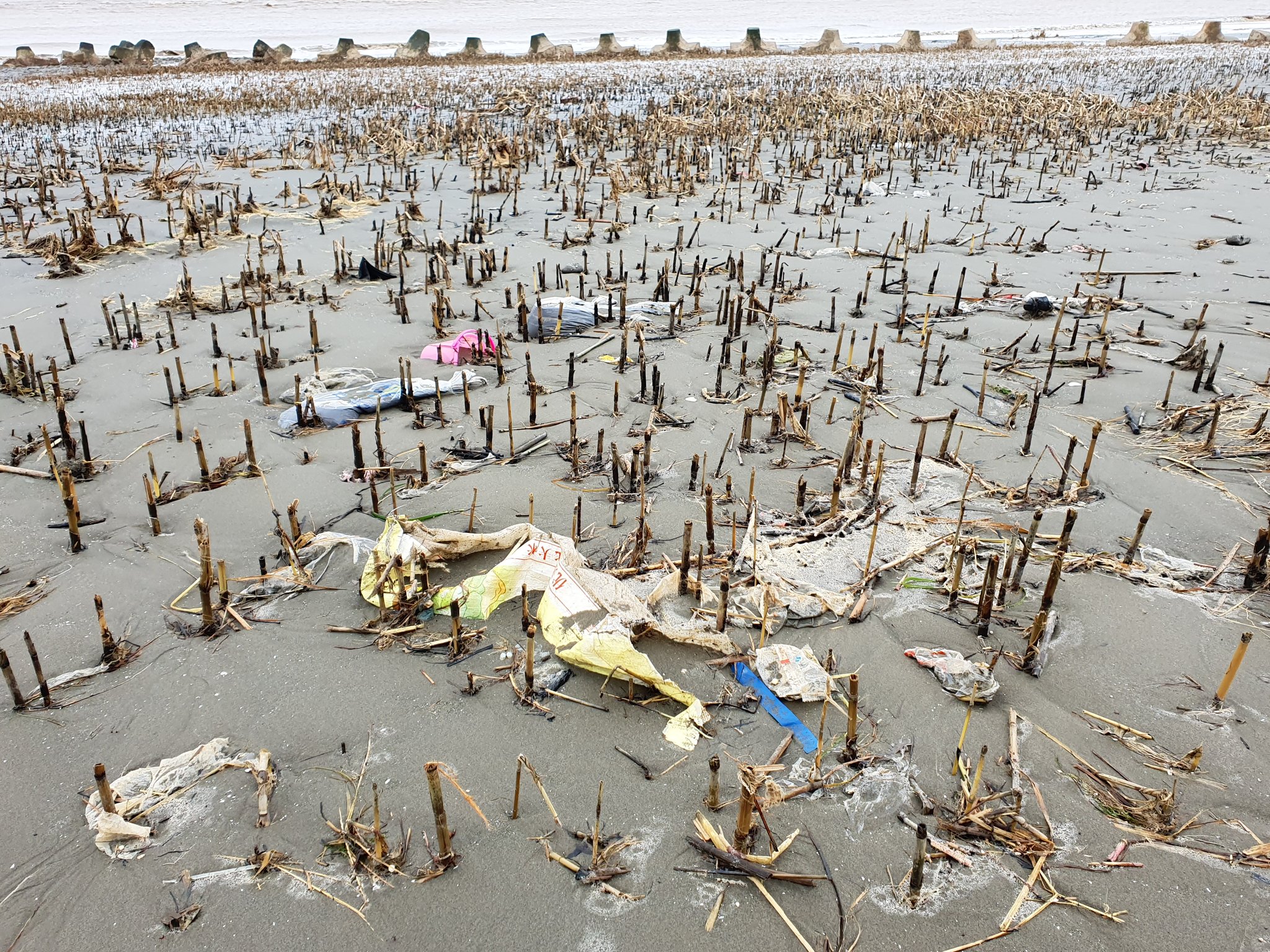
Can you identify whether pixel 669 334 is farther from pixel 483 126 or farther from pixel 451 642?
pixel 483 126

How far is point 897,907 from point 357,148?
1538 centimetres

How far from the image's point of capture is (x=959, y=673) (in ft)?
9.87

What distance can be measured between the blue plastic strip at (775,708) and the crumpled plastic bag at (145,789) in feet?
5.76

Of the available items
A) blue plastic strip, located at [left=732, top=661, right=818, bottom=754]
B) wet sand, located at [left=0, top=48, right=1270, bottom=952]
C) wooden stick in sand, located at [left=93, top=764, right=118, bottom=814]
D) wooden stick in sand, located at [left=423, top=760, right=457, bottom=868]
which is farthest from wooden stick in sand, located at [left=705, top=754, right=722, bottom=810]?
wooden stick in sand, located at [left=93, top=764, right=118, bottom=814]

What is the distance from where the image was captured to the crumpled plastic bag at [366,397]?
5070 millimetres

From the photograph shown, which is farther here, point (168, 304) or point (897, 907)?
point (168, 304)

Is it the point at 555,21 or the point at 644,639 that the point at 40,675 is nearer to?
the point at 644,639

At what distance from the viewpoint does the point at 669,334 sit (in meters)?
6.33

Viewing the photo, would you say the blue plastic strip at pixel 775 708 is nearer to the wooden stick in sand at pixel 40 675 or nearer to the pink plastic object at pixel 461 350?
the wooden stick in sand at pixel 40 675

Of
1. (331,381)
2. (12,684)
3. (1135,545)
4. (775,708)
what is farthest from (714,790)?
(331,381)

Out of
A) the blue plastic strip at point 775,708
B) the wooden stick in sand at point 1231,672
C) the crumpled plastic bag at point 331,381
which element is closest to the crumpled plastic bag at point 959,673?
the blue plastic strip at point 775,708

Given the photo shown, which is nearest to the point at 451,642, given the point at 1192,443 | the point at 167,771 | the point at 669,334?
the point at 167,771

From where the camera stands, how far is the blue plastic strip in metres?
2.79

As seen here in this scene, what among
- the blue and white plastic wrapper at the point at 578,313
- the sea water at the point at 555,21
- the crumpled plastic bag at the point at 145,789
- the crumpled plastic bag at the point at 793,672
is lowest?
the crumpled plastic bag at the point at 145,789
